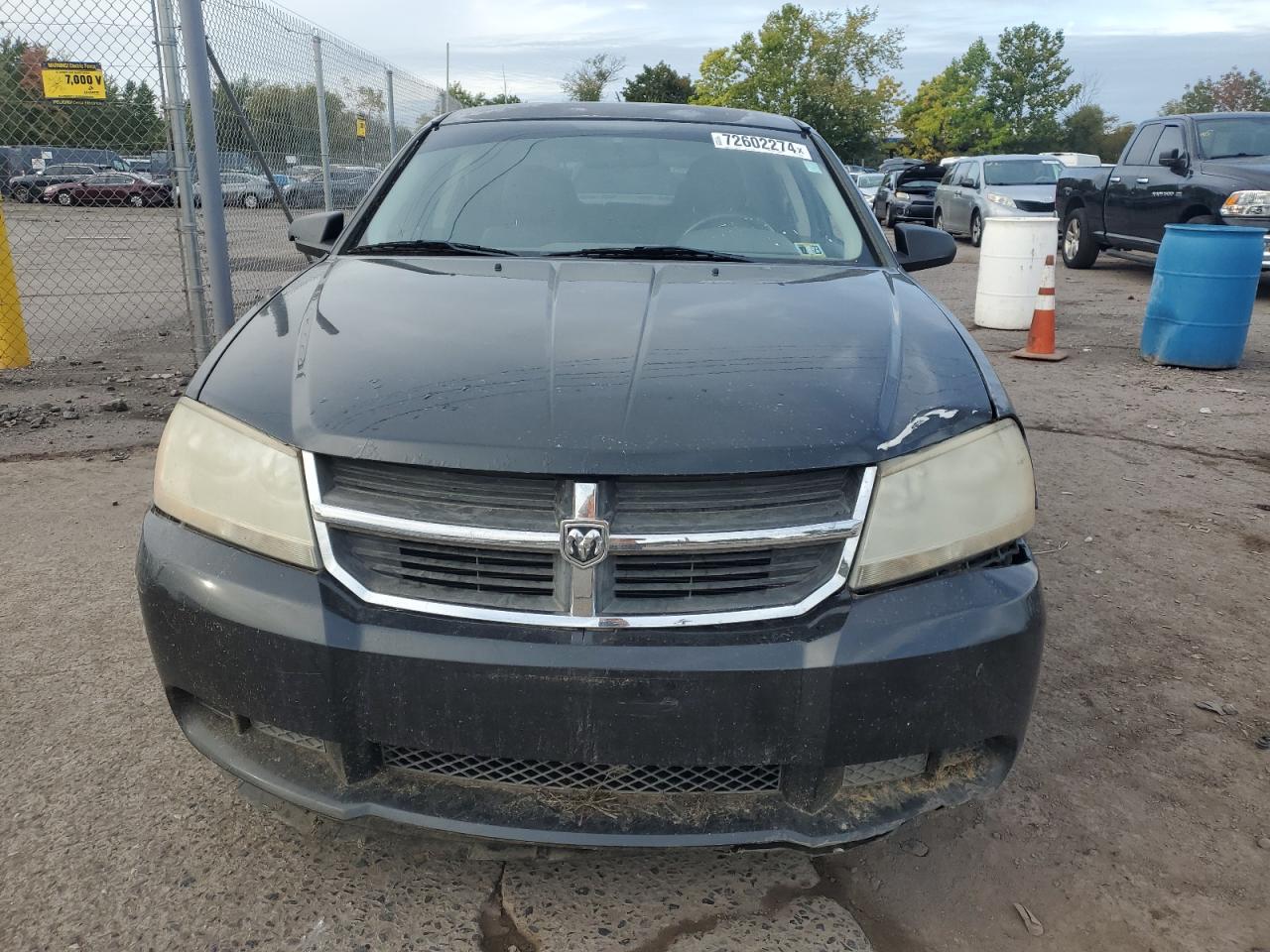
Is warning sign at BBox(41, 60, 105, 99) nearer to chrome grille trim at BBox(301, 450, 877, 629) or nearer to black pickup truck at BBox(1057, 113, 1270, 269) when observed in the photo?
chrome grille trim at BBox(301, 450, 877, 629)

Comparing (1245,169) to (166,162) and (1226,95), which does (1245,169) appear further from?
(1226,95)

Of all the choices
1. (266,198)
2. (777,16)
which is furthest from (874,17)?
(266,198)

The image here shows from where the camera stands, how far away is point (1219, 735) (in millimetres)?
2762

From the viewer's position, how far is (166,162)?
20.2 feet

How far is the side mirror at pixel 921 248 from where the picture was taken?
11.5ft

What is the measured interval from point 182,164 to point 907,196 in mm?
20407

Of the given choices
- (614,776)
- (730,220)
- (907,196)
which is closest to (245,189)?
(730,220)

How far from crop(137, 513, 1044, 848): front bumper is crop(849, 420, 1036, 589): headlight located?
50mm

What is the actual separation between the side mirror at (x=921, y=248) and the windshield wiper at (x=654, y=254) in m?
0.87

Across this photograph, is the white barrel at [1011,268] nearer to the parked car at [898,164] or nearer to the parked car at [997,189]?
the parked car at [997,189]

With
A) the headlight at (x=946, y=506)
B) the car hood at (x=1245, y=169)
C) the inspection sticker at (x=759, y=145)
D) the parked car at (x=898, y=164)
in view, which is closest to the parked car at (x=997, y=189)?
the car hood at (x=1245, y=169)

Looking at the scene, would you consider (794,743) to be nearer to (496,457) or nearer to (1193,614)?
(496,457)

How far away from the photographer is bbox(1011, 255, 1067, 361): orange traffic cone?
7.90m

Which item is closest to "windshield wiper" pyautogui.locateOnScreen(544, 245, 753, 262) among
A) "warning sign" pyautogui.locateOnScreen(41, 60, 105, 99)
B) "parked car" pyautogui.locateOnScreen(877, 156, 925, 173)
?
"warning sign" pyautogui.locateOnScreen(41, 60, 105, 99)
